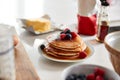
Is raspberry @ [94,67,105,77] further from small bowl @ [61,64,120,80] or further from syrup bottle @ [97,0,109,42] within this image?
syrup bottle @ [97,0,109,42]

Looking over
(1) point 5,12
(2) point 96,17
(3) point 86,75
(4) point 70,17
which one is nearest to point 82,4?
(2) point 96,17

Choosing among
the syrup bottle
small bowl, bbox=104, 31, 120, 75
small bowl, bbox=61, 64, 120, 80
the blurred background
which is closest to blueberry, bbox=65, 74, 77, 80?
small bowl, bbox=61, 64, 120, 80

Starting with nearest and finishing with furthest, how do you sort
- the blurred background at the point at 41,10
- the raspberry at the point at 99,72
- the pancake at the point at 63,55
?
1. the raspberry at the point at 99,72
2. the pancake at the point at 63,55
3. the blurred background at the point at 41,10

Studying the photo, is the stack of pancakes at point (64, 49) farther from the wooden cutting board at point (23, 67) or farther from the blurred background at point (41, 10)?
the blurred background at point (41, 10)

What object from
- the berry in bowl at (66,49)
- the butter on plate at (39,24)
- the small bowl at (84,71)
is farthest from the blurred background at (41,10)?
the small bowl at (84,71)

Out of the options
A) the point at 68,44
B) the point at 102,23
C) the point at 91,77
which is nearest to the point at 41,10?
the point at 102,23

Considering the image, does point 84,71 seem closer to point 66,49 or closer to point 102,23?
point 66,49

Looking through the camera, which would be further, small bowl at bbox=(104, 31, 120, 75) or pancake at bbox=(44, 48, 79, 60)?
pancake at bbox=(44, 48, 79, 60)

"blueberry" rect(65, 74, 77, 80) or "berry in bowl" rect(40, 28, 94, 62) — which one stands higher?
"berry in bowl" rect(40, 28, 94, 62)
